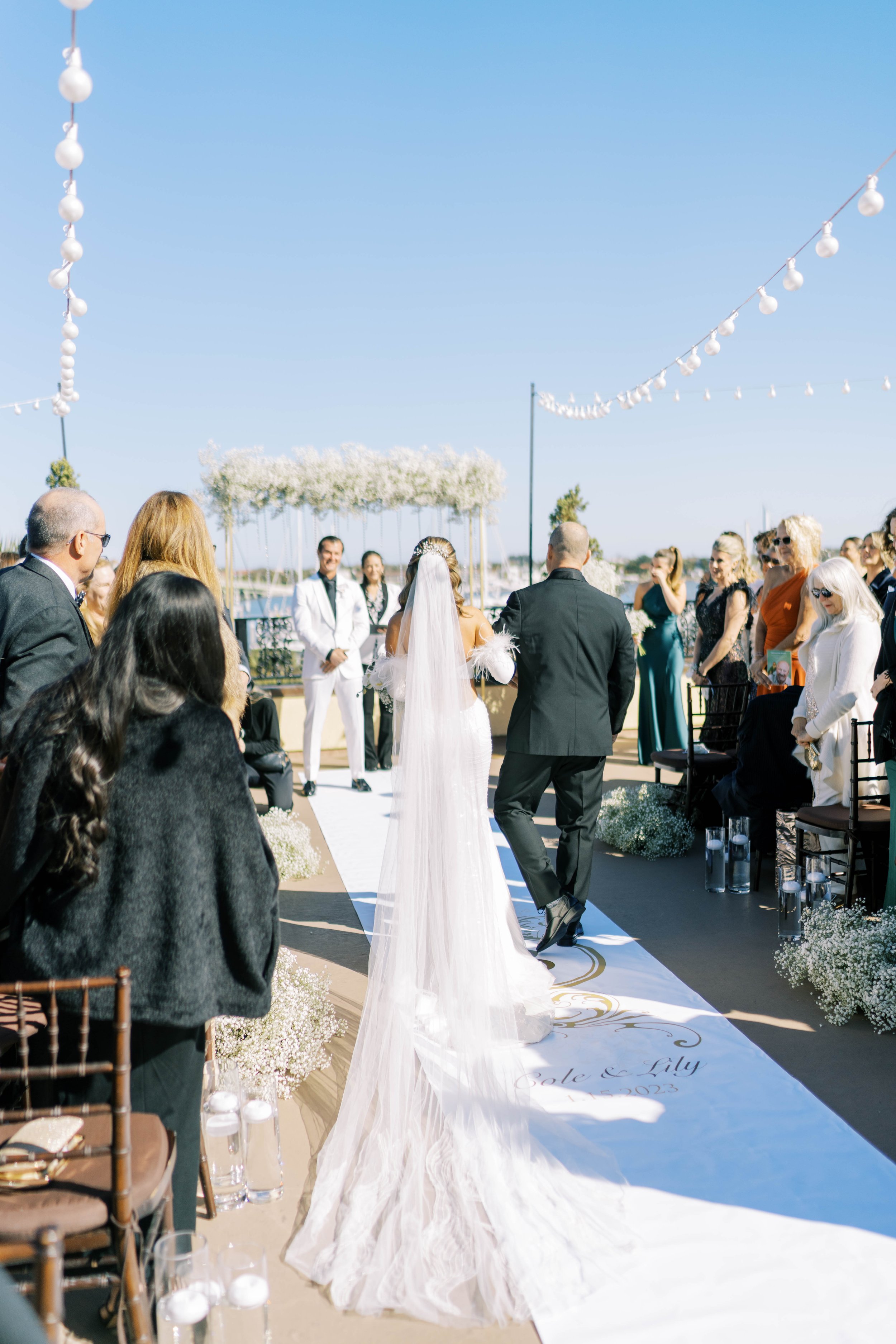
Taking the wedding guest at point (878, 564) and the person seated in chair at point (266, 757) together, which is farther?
the person seated in chair at point (266, 757)

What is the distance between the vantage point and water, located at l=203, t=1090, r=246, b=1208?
2654 millimetres

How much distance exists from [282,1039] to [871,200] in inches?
183

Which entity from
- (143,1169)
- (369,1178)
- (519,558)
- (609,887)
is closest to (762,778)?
(609,887)

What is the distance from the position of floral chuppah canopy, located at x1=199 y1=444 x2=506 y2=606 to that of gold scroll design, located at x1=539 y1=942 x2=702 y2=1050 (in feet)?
32.6

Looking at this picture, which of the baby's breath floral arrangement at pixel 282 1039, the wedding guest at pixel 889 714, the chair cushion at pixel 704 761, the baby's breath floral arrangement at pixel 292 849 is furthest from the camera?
the chair cushion at pixel 704 761

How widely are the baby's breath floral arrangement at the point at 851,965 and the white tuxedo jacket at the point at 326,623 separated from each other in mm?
5032

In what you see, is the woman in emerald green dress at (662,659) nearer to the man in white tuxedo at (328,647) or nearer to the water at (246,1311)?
the man in white tuxedo at (328,647)

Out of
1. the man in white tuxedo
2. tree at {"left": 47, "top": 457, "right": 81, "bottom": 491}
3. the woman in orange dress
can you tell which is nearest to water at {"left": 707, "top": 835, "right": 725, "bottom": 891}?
the woman in orange dress

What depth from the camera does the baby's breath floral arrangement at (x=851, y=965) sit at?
Answer: 11.7ft

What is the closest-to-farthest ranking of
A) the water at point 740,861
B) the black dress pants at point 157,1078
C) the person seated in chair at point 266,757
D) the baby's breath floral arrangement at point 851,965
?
the black dress pants at point 157,1078 → the baby's breath floral arrangement at point 851,965 → the water at point 740,861 → the person seated in chair at point 266,757

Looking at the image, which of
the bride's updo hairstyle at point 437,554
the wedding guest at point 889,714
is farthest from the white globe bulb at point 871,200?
the bride's updo hairstyle at point 437,554

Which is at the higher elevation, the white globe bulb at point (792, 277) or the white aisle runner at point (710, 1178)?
the white globe bulb at point (792, 277)

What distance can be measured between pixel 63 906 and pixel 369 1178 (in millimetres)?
1211

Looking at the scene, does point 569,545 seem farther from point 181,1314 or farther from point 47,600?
point 181,1314
